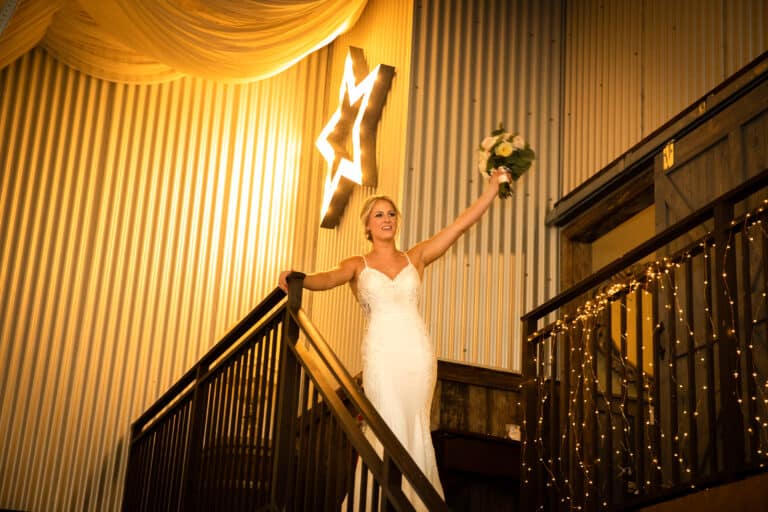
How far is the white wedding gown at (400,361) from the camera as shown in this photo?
531cm

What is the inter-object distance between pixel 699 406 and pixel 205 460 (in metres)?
2.87

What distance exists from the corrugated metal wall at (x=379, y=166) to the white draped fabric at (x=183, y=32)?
0.38 metres

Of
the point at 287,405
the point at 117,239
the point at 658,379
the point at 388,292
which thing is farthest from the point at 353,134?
the point at 658,379

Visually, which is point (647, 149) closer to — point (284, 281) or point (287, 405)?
point (284, 281)

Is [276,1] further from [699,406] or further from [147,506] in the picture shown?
[699,406]

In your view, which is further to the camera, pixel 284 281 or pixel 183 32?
pixel 183 32

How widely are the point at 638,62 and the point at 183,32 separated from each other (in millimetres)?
3772

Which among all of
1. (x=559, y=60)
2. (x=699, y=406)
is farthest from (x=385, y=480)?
(x=559, y=60)

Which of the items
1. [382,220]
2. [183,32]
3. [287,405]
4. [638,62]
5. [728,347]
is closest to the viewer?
[728,347]

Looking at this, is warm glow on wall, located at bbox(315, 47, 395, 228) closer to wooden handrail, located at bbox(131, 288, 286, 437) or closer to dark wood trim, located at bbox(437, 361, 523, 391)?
dark wood trim, located at bbox(437, 361, 523, 391)

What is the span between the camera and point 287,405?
5078mm

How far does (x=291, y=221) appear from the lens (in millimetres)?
10547

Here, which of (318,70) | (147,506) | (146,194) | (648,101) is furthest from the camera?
(318,70)

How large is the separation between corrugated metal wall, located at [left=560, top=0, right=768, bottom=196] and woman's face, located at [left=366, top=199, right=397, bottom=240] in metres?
2.46
